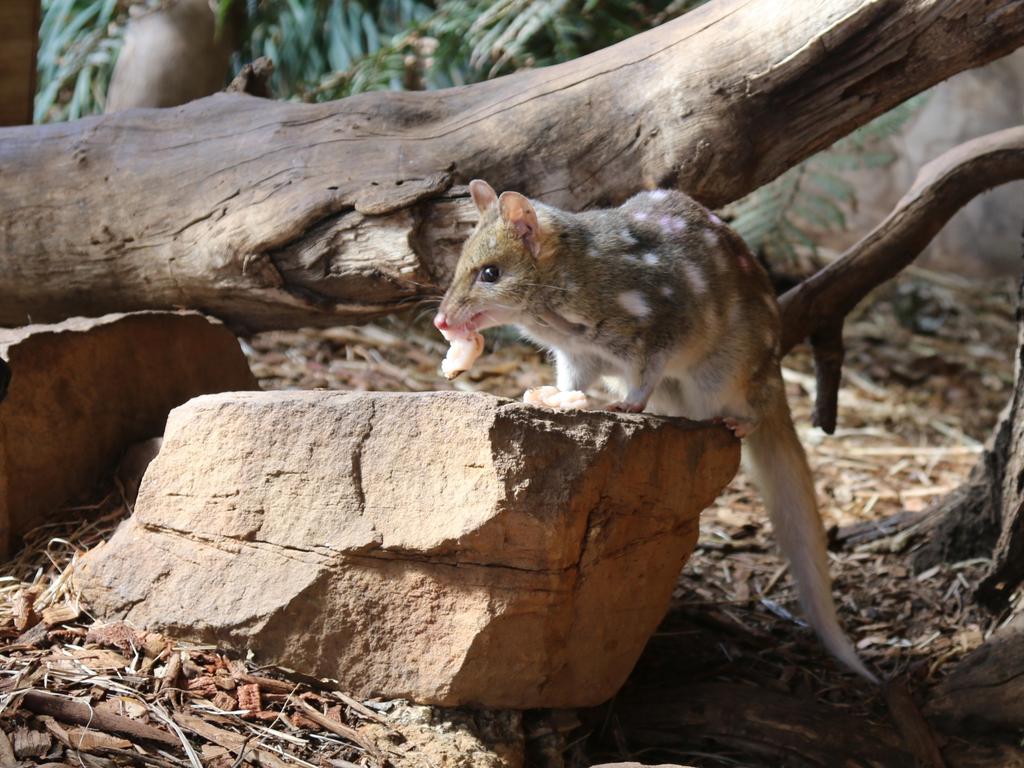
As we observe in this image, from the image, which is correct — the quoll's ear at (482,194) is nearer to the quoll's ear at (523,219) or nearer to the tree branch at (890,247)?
the quoll's ear at (523,219)

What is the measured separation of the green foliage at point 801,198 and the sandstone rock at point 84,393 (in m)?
3.76

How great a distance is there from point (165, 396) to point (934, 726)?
273 centimetres

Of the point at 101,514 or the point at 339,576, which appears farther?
the point at 101,514

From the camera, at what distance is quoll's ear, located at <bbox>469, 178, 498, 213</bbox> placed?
3289 mm

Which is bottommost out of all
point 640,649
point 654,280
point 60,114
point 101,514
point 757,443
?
point 640,649

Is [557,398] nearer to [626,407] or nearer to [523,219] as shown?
[626,407]

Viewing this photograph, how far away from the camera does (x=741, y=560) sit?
4582 mm

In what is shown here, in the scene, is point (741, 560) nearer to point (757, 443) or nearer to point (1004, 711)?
point (757, 443)

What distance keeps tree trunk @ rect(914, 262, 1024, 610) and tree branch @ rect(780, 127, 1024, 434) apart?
1.38 feet

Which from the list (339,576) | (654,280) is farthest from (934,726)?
(339,576)

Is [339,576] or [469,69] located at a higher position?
[469,69]

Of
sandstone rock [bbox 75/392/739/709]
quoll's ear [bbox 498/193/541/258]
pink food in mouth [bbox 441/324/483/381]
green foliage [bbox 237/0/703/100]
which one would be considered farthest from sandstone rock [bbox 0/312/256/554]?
green foliage [bbox 237/0/703/100]

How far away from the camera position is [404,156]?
357 cm

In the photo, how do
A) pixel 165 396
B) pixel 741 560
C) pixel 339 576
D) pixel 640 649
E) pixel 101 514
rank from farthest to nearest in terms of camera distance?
pixel 741 560 → pixel 165 396 → pixel 101 514 → pixel 640 649 → pixel 339 576
